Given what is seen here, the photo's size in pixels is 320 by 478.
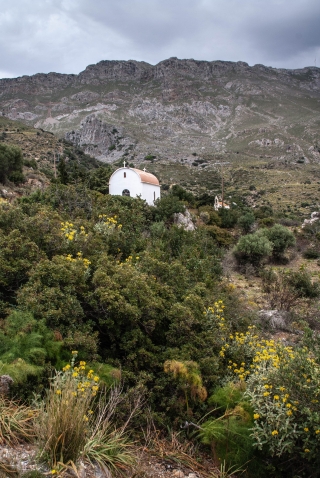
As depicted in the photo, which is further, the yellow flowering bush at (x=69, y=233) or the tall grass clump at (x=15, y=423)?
the yellow flowering bush at (x=69, y=233)

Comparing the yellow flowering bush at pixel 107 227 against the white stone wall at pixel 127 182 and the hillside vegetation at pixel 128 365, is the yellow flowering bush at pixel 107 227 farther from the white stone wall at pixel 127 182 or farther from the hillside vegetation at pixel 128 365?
the white stone wall at pixel 127 182

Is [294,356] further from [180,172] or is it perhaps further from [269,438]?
[180,172]

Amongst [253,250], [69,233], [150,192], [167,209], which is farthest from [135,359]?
[150,192]

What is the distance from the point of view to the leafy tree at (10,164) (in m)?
22.4

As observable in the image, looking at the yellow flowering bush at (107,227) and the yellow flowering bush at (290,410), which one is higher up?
the yellow flowering bush at (107,227)

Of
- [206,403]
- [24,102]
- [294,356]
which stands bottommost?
[206,403]

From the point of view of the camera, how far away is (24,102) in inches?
5595

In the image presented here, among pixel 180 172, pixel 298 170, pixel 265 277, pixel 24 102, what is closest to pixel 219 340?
pixel 265 277

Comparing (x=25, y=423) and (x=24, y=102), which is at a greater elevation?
(x=24, y=102)

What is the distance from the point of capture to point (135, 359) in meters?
5.26

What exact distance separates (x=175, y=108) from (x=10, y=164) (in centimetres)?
10936

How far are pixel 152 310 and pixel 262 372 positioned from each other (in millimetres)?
1943

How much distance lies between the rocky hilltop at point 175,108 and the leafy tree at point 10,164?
51378 millimetres

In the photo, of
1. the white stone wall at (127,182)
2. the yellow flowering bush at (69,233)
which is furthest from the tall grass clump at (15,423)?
the white stone wall at (127,182)
